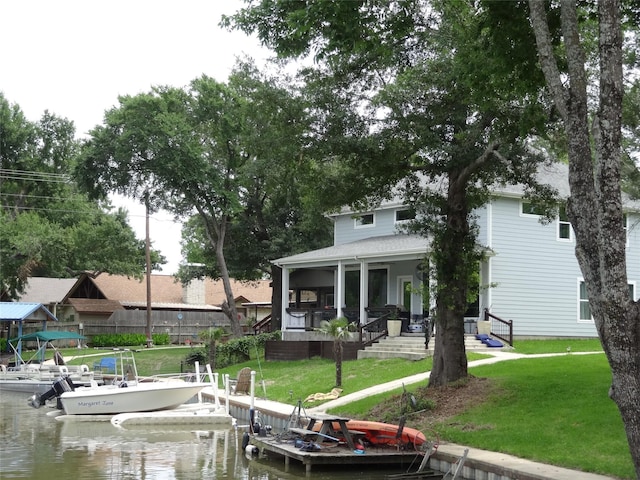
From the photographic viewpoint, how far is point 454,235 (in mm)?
18422

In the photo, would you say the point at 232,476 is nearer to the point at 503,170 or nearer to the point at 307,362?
the point at 503,170

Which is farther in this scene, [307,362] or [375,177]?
[307,362]

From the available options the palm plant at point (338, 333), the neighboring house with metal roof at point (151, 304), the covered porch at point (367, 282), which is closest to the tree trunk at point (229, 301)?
the covered porch at point (367, 282)

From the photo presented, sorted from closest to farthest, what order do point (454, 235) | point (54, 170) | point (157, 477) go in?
point (157, 477) < point (454, 235) < point (54, 170)

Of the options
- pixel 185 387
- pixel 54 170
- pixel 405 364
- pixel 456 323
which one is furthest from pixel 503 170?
pixel 54 170

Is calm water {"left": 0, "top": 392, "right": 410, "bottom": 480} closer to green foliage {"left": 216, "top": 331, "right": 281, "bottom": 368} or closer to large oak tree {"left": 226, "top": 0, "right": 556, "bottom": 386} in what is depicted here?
large oak tree {"left": 226, "top": 0, "right": 556, "bottom": 386}

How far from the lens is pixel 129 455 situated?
16344 millimetres

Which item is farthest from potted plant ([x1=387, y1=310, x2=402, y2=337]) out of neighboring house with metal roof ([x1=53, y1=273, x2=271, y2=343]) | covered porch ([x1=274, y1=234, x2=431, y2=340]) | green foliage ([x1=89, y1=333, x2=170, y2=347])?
green foliage ([x1=89, y1=333, x2=170, y2=347])

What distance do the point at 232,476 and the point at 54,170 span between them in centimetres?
5298

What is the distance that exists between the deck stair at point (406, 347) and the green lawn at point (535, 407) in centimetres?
60

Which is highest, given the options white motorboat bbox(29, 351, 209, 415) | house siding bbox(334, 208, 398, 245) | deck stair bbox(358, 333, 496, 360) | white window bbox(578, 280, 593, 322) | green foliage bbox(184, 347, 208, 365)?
house siding bbox(334, 208, 398, 245)

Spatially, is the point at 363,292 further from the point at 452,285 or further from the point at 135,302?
the point at 135,302

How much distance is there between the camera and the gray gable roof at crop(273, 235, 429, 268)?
28.0 metres

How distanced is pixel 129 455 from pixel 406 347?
11.7 meters
